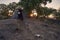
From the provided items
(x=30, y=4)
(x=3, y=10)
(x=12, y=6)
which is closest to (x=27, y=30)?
(x=30, y=4)

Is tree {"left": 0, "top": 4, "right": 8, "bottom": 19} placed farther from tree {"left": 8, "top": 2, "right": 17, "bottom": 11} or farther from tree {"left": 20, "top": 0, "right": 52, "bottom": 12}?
tree {"left": 20, "top": 0, "right": 52, "bottom": 12}

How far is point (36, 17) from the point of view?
6.13 meters

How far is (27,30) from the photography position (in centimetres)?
512

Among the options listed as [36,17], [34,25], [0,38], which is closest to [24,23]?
[34,25]

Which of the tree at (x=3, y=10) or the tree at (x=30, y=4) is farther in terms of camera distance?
the tree at (x=3, y=10)

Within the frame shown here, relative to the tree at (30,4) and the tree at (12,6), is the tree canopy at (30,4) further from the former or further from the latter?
the tree at (12,6)

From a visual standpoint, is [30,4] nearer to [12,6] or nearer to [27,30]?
[27,30]

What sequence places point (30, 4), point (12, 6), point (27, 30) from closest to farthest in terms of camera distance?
point (27, 30) < point (30, 4) < point (12, 6)

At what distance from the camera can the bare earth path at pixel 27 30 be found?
15.6ft

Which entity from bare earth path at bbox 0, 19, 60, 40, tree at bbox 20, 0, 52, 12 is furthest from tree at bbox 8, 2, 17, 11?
bare earth path at bbox 0, 19, 60, 40

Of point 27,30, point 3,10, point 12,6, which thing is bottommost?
point 27,30

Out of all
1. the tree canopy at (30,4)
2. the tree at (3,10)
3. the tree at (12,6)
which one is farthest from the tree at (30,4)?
the tree at (3,10)

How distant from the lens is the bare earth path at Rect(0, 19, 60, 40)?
476 centimetres

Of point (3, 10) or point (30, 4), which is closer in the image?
point (30, 4)
